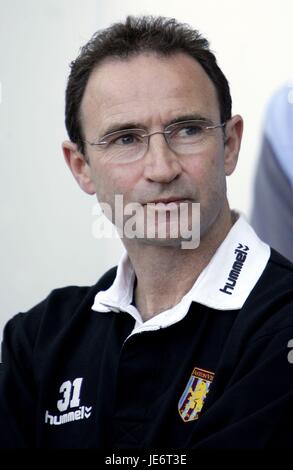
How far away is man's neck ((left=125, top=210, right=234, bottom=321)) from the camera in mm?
1627

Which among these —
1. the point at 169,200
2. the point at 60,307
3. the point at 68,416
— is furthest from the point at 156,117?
the point at 68,416

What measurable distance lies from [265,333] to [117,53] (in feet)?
2.30

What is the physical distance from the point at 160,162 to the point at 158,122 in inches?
3.8

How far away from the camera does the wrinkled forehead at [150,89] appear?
5.19 feet

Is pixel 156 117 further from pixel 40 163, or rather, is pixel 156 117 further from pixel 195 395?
pixel 40 163

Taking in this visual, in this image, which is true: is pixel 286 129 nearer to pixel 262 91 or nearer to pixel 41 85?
pixel 262 91

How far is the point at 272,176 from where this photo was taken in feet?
7.25

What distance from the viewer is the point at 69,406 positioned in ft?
5.34

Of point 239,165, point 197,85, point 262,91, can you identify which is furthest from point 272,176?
point 197,85

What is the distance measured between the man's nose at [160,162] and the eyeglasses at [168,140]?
0.02m

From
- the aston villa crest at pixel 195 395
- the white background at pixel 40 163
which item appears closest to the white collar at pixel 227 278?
the aston villa crest at pixel 195 395

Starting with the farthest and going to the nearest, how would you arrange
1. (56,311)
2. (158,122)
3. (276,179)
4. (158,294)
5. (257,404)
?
(276,179), (56,311), (158,294), (158,122), (257,404)

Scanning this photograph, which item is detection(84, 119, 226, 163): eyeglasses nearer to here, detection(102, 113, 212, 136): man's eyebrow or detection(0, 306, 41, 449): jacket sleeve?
detection(102, 113, 212, 136): man's eyebrow

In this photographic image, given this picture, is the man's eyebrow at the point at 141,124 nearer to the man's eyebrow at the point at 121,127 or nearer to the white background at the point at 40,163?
the man's eyebrow at the point at 121,127
